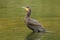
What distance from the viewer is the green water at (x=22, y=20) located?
12859mm

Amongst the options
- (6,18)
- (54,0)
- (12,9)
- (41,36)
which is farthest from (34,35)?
(54,0)

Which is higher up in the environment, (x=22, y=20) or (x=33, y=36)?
(x=33, y=36)

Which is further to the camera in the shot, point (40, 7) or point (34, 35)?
point (40, 7)

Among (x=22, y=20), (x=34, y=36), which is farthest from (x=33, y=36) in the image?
(x=22, y=20)

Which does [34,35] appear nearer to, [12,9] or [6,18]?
[6,18]

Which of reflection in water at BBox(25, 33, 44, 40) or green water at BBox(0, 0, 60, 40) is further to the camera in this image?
green water at BBox(0, 0, 60, 40)

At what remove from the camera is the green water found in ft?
42.2

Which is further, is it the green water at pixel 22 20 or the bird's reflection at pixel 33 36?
the green water at pixel 22 20

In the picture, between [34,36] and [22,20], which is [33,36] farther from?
[22,20]

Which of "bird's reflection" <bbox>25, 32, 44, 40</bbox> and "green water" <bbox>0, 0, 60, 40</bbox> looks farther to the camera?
"green water" <bbox>0, 0, 60, 40</bbox>

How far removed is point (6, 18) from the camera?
1753 cm

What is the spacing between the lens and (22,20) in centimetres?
1680

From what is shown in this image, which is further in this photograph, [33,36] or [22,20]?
[22,20]

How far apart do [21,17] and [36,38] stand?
550cm
